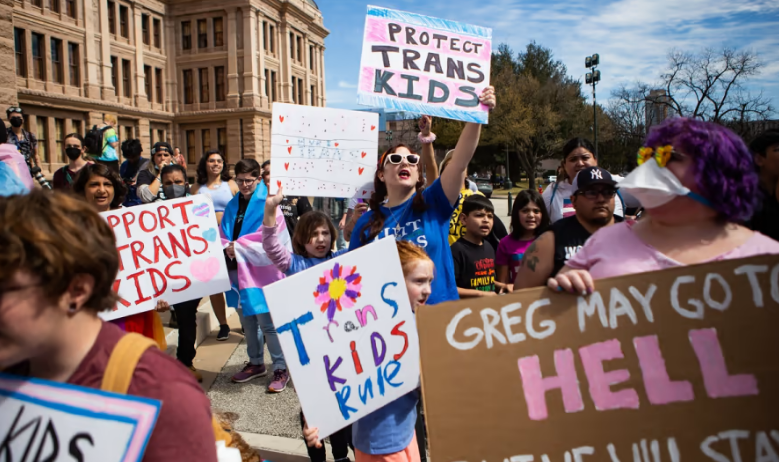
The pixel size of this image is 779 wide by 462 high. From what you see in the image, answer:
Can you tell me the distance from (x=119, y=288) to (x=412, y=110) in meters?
2.08

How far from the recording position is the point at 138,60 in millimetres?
39000

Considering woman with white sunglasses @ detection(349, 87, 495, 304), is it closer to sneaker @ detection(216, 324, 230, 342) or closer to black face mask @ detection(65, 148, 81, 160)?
sneaker @ detection(216, 324, 230, 342)

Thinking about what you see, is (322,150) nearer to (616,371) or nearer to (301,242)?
(301,242)

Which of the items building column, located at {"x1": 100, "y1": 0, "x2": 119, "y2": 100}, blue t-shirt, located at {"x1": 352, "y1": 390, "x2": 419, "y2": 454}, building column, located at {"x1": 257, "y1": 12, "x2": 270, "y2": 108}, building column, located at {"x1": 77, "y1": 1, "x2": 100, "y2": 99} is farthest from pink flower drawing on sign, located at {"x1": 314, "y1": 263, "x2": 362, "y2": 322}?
building column, located at {"x1": 257, "y1": 12, "x2": 270, "y2": 108}

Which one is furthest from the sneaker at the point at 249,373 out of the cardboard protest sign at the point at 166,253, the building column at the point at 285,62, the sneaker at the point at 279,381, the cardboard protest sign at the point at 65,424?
the building column at the point at 285,62

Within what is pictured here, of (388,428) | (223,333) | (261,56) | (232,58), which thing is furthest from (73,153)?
(261,56)

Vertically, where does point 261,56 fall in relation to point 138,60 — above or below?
above

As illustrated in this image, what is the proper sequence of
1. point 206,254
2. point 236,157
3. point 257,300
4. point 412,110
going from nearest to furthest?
point 412,110 < point 206,254 < point 257,300 < point 236,157

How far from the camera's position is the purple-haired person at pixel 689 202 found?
157cm

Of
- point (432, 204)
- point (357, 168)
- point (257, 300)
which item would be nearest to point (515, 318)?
point (432, 204)

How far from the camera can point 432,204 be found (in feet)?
9.39

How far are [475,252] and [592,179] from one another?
1553 millimetres

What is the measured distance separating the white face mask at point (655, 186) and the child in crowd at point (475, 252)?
2.22 meters

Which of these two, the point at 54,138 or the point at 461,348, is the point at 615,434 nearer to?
the point at 461,348
